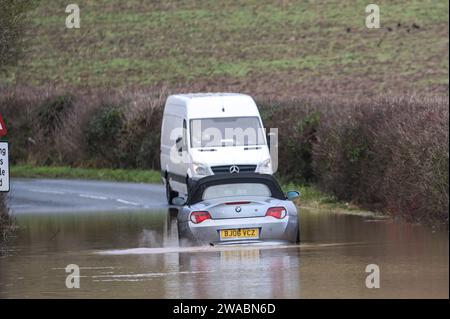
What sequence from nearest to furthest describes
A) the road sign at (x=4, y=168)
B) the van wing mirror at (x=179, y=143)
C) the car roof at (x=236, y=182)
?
1. the road sign at (x=4, y=168)
2. the car roof at (x=236, y=182)
3. the van wing mirror at (x=179, y=143)

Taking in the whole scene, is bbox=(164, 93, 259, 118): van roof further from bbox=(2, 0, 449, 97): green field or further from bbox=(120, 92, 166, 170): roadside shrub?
bbox=(2, 0, 449, 97): green field

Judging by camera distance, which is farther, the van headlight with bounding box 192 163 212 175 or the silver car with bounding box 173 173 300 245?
the van headlight with bounding box 192 163 212 175

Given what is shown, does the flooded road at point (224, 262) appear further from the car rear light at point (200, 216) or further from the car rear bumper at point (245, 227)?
the car rear light at point (200, 216)

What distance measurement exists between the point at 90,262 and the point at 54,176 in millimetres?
25363

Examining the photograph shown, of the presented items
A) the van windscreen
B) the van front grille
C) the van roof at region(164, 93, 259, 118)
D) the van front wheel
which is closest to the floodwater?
the van front grille

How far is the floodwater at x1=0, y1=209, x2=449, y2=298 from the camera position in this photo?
640 inches

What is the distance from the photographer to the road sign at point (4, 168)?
19.6 m

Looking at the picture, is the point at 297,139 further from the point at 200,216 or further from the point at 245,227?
the point at 245,227

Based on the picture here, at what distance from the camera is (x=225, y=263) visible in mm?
19281

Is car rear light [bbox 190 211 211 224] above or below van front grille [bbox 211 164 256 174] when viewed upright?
above

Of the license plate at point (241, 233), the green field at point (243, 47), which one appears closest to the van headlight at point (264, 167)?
the license plate at point (241, 233)

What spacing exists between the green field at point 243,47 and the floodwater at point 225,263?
36.3 m

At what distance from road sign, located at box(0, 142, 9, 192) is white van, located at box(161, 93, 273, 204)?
994 centimetres
